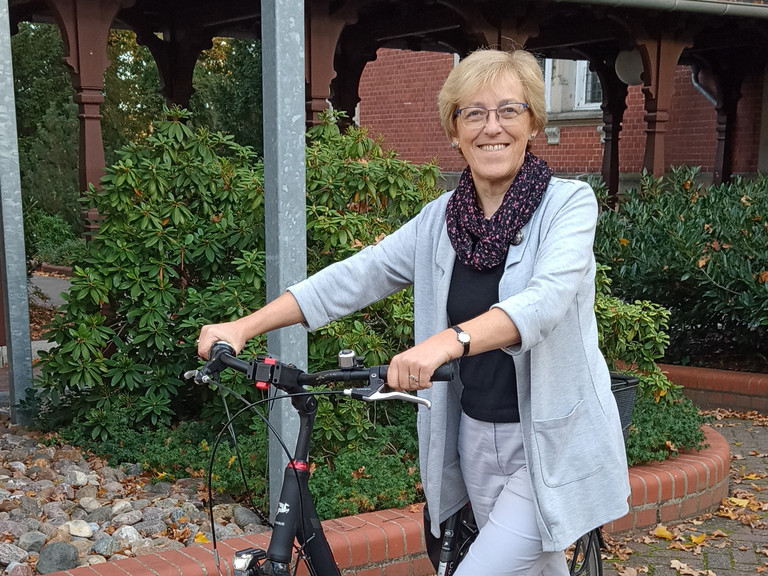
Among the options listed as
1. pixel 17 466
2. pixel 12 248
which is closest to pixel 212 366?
pixel 17 466

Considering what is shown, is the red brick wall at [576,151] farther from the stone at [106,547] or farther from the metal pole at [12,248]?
the stone at [106,547]

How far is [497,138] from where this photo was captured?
2.22 metres

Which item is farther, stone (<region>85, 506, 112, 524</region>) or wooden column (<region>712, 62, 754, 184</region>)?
wooden column (<region>712, 62, 754, 184</region>)

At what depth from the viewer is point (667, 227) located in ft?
26.0

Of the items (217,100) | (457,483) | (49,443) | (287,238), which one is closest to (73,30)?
(49,443)

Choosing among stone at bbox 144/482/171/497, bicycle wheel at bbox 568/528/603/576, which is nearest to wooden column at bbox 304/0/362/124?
stone at bbox 144/482/171/497

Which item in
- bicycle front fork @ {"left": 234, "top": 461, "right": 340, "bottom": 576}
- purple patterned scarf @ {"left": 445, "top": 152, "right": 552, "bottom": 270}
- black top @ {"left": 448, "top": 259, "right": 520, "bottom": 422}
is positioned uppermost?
purple patterned scarf @ {"left": 445, "top": 152, "right": 552, "bottom": 270}

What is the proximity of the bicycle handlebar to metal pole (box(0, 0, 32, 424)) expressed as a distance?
3.96 metres

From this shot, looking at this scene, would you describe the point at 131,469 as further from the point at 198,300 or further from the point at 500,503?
the point at 500,503

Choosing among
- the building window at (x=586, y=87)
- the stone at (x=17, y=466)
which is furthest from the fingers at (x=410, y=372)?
the building window at (x=586, y=87)

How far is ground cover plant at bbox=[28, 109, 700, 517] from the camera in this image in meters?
4.66

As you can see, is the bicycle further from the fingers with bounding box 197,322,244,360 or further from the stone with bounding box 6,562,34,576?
the stone with bounding box 6,562,34,576

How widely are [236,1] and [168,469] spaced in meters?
8.08

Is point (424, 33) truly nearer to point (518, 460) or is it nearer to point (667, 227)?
point (667, 227)
